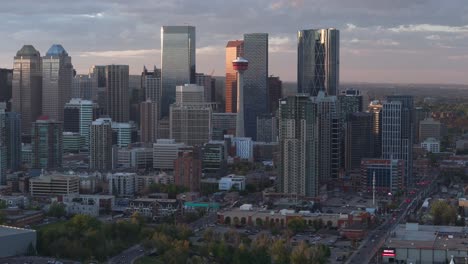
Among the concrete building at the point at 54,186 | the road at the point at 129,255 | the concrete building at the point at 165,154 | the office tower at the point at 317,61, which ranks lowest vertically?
the road at the point at 129,255

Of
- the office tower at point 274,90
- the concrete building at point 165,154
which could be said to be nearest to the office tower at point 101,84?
the office tower at point 274,90

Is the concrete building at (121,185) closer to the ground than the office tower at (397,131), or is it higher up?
closer to the ground

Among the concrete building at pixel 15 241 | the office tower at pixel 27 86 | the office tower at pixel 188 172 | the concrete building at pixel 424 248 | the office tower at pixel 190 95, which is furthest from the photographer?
the office tower at pixel 27 86

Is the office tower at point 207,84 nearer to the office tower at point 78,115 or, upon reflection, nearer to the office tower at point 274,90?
the office tower at point 274,90

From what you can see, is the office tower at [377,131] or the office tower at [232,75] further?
the office tower at [232,75]

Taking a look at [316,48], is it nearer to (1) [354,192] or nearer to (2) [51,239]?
(1) [354,192]

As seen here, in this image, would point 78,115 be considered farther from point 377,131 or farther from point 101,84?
point 377,131

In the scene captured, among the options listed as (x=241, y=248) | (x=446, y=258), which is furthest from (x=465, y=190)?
(x=241, y=248)
